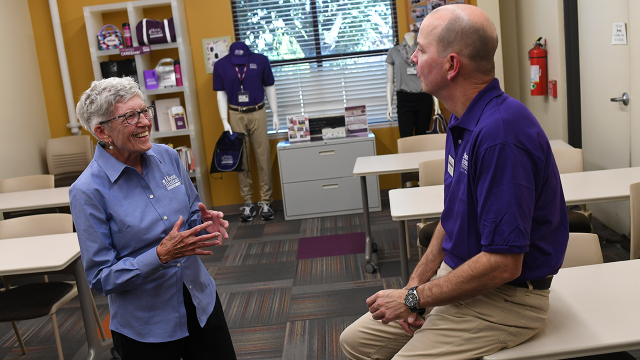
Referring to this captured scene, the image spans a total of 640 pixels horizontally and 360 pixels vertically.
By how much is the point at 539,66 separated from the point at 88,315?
4263 mm

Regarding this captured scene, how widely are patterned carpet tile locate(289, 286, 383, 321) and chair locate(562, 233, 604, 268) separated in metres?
1.55

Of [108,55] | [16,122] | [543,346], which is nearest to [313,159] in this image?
[108,55]

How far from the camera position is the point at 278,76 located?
19.7ft

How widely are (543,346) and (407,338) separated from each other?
472mm

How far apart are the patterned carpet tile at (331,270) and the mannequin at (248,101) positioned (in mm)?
1513

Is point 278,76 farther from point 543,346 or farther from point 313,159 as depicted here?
point 543,346

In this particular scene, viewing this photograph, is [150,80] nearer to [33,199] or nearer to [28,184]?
[28,184]

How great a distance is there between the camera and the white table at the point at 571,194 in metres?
2.59

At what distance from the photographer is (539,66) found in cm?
491

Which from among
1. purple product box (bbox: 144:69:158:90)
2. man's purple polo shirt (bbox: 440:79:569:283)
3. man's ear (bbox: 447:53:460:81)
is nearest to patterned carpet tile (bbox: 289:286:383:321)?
man's purple polo shirt (bbox: 440:79:569:283)

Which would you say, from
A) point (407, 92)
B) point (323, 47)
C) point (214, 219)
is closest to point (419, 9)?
point (407, 92)

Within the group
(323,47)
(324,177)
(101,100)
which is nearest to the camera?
(101,100)

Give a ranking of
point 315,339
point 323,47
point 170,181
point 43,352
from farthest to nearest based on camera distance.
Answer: point 323,47 < point 43,352 < point 315,339 < point 170,181

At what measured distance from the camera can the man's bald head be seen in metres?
1.44
